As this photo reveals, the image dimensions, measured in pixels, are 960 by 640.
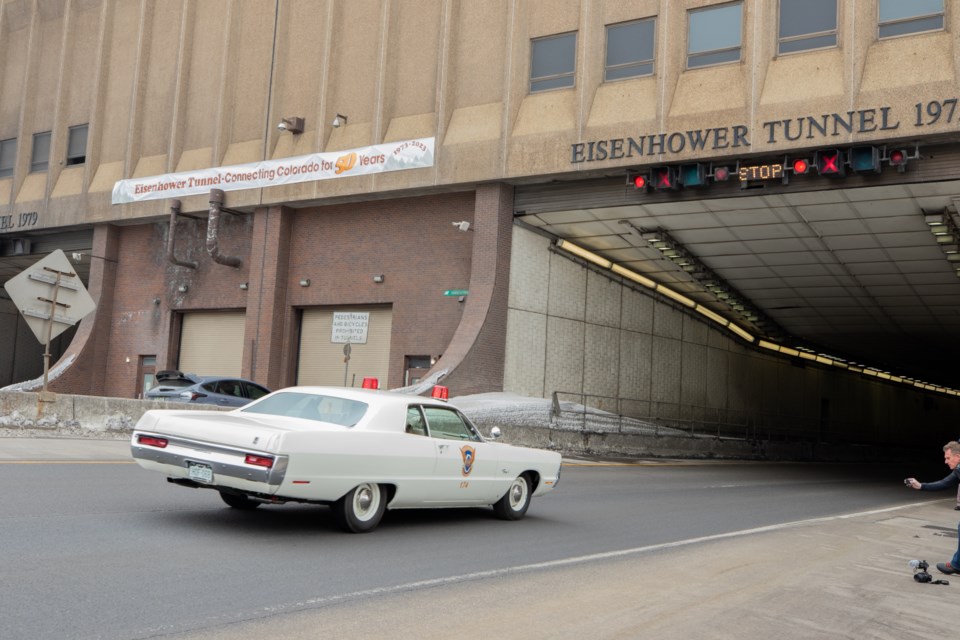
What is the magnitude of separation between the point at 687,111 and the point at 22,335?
39540mm

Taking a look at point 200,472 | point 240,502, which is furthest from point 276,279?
point 200,472

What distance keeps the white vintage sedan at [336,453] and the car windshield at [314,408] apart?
0.03 ft

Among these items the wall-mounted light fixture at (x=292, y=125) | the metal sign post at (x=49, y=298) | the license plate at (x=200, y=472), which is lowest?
the license plate at (x=200, y=472)

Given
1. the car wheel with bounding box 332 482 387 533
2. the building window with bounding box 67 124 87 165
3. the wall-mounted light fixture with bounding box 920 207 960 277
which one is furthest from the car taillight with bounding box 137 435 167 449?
the building window with bounding box 67 124 87 165

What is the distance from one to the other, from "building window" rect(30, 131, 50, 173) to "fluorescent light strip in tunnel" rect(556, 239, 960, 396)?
23105 millimetres

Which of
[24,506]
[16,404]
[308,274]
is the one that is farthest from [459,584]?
[308,274]

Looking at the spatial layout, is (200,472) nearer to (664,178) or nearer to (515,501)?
(515,501)

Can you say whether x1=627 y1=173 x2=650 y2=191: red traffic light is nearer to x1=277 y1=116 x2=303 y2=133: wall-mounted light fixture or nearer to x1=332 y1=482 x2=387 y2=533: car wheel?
x1=277 y1=116 x2=303 y2=133: wall-mounted light fixture

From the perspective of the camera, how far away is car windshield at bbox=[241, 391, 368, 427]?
9.26 m

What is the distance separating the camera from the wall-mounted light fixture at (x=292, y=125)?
31297mm

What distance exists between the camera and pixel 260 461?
8117 mm

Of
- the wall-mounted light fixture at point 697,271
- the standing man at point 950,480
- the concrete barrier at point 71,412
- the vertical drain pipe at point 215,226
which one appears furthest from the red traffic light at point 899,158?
the vertical drain pipe at point 215,226

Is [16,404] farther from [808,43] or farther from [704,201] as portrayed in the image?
[808,43]

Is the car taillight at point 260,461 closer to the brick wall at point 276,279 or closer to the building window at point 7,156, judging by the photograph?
the brick wall at point 276,279
